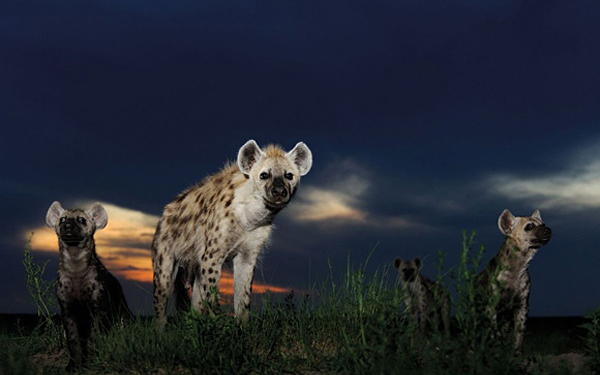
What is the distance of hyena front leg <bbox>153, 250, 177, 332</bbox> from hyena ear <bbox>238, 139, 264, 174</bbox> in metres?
1.82

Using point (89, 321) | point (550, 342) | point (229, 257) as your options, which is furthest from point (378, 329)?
point (550, 342)

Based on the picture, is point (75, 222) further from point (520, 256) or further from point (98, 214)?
point (520, 256)

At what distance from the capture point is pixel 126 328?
7328 millimetres

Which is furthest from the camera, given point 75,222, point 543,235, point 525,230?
point 525,230

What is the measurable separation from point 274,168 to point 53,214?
271cm

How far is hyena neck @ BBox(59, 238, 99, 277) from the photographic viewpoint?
7.63m

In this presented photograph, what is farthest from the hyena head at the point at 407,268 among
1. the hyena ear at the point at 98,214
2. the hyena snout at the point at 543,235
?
the hyena ear at the point at 98,214

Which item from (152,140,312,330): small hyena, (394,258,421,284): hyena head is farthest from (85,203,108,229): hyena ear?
(394,258,421,284): hyena head

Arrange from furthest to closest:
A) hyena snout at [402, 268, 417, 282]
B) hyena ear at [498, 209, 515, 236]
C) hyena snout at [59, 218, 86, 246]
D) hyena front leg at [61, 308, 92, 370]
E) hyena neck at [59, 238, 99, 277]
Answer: hyena snout at [402, 268, 417, 282] < hyena ear at [498, 209, 515, 236] < hyena neck at [59, 238, 99, 277] < hyena snout at [59, 218, 86, 246] < hyena front leg at [61, 308, 92, 370]

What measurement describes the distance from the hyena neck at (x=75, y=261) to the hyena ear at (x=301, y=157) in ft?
8.96

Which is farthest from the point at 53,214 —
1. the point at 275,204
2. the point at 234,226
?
the point at 275,204

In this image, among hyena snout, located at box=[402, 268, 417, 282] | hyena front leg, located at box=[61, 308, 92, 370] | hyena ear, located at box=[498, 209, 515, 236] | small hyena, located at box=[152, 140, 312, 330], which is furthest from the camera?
hyena snout, located at box=[402, 268, 417, 282]

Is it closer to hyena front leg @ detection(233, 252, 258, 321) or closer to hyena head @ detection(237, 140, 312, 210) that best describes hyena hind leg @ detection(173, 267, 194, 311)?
hyena front leg @ detection(233, 252, 258, 321)

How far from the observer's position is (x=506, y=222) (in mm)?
8977
